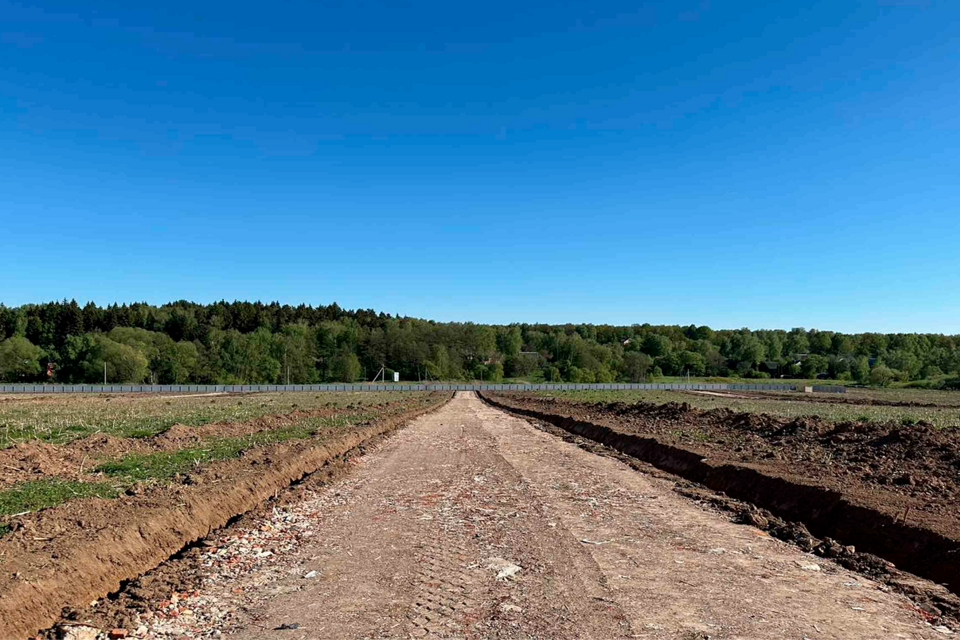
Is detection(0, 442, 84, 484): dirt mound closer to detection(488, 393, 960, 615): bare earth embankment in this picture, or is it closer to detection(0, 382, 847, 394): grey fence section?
detection(488, 393, 960, 615): bare earth embankment

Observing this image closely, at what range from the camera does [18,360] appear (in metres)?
127

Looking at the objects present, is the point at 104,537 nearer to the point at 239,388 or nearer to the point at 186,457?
the point at 186,457

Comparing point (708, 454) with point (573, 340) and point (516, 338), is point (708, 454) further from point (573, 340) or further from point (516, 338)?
point (516, 338)

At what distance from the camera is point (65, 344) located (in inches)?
5187

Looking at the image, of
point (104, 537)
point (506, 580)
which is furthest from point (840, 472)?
point (104, 537)

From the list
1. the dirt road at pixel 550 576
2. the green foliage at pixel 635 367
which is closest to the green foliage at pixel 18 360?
the green foliage at pixel 635 367

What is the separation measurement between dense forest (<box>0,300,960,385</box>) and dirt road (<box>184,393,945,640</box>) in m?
128

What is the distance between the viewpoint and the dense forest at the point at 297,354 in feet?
426

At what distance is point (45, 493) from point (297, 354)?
137 meters

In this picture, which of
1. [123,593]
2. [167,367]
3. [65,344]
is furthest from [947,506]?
[65,344]

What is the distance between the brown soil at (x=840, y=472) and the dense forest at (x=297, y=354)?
120204 millimetres

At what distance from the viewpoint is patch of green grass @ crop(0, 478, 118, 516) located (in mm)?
10891

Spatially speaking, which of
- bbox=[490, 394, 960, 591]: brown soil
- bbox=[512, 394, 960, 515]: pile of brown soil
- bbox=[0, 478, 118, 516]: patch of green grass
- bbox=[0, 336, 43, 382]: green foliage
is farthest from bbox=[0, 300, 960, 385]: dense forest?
bbox=[0, 478, 118, 516]: patch of green grass

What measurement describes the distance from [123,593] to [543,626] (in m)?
4.84
